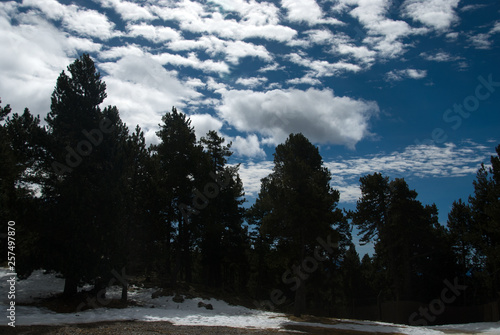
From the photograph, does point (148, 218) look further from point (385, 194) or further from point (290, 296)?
point (290, 296)

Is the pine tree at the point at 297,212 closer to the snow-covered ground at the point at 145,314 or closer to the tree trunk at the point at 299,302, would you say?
the tree trunk at the point at 299,302

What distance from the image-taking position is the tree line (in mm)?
18188

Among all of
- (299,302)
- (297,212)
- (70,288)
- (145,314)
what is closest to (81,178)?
(70,288)

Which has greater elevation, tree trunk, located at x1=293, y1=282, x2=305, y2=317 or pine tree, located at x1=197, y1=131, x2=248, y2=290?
pine tree, located at x1=197, y1=131, x2=248, y2=290

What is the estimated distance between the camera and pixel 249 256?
1527 inches

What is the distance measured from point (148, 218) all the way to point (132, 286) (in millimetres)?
5440

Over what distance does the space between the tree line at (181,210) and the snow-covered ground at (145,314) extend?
7.43 feet

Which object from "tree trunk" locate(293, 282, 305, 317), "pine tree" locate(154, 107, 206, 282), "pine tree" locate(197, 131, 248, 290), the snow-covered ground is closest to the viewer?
the snow-covered ground

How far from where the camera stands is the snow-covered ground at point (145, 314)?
15041 mm

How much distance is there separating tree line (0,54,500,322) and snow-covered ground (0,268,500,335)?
89.2 inches

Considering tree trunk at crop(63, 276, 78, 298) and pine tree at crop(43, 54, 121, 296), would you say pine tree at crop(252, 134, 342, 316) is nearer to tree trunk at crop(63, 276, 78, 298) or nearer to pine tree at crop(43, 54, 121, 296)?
pine tree at crop(43, 54, 121, 296)

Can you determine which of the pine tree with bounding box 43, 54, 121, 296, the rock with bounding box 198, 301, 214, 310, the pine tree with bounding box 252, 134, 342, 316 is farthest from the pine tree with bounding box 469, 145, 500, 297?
the pine tree with bounding box 43, 54, 121, 296

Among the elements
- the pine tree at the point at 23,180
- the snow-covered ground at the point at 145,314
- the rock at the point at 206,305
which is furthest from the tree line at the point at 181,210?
A: the rock at the point at 206,305

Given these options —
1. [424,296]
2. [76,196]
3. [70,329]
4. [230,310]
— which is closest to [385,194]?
[424,296]
